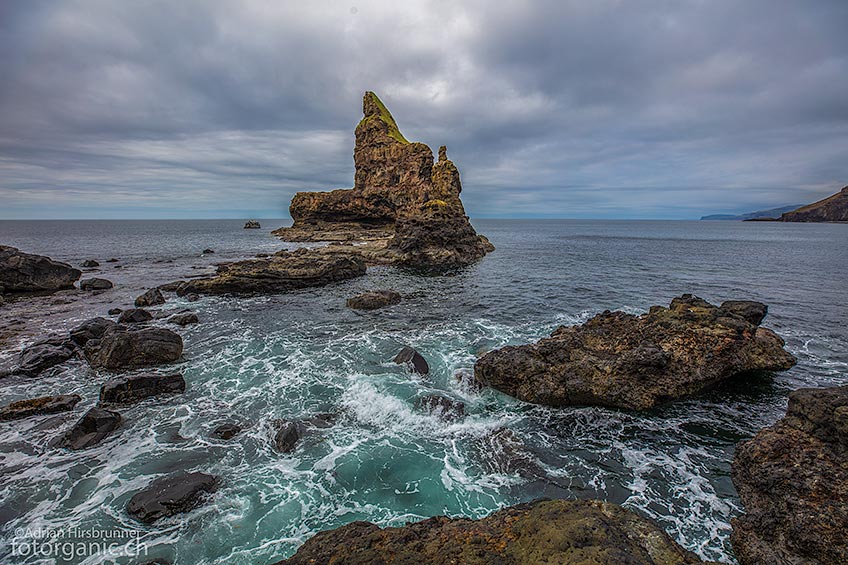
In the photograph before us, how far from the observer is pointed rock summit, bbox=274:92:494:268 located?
61094mm

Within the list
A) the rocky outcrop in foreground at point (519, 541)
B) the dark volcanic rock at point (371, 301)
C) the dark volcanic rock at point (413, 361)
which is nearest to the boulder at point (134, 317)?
the dark volcanic rock at point (371, 301)

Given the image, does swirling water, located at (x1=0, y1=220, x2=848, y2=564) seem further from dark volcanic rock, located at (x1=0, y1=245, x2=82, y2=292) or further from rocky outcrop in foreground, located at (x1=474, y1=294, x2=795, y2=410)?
dark volcanic rock, located at (x1=0, y1=245, x2=82, y2=292)

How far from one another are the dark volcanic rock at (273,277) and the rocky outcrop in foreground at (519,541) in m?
31.0

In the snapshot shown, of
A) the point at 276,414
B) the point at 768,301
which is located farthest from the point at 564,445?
the point at 768,301

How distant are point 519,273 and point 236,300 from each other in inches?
1268

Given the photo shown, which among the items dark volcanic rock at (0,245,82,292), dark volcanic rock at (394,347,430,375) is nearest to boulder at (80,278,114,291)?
dark volcanic rock at (0,245,82,292)

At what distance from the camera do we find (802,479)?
8.35 m

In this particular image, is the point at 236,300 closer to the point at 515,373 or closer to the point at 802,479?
the point at 515,373

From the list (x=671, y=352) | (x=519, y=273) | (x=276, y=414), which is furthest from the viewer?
(x=519, y=273)

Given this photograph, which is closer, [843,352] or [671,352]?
[671,352]

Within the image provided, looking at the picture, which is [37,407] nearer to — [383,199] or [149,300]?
[149,300]

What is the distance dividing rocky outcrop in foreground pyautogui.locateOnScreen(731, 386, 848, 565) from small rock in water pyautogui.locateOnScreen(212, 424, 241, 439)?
14.2 meters

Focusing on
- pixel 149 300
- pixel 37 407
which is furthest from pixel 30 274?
pixel 37 407

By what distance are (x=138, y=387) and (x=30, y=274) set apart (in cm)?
3087
